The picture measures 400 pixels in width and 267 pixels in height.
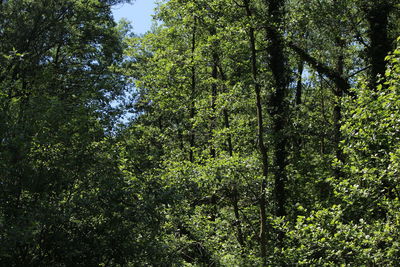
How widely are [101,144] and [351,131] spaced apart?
5728 mm

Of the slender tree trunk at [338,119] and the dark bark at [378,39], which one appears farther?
the slender tree trunk at [338,119]

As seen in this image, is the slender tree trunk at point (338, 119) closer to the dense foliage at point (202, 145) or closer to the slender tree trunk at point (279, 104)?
the dense foliage at point (202, 145)

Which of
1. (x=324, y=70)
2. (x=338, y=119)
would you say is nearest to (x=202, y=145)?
(x=338, y=119)

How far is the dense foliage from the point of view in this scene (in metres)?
7.96

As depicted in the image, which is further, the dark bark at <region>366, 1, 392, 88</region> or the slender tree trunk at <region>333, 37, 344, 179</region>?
the slender tree trunk at <region>333, 37, 344, 179</region>

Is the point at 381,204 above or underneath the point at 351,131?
underneath

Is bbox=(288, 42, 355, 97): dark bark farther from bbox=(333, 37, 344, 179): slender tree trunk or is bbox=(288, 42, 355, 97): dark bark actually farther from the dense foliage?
bbox=(333, 37, 344, 179): slender tree trunk

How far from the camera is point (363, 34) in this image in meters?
13.8

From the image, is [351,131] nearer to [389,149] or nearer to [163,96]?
[389,149]

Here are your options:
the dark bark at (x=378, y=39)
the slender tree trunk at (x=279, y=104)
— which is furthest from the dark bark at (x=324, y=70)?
the dark bark at (x=378, y=39)

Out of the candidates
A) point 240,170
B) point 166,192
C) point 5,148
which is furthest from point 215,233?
point 5,148

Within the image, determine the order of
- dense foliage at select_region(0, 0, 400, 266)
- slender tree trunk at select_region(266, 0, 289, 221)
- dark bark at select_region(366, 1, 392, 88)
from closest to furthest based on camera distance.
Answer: dense foliage at select_region(0, 0, 400, 266)
dark bark at select_region(366, 1, 392, 88)
slender tree trunk at select_region(266, 0, 289, 221)

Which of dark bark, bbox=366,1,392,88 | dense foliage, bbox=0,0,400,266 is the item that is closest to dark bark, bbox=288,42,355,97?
dense foliage, bbox=0,0,400,266

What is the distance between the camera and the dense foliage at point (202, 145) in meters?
7.96
